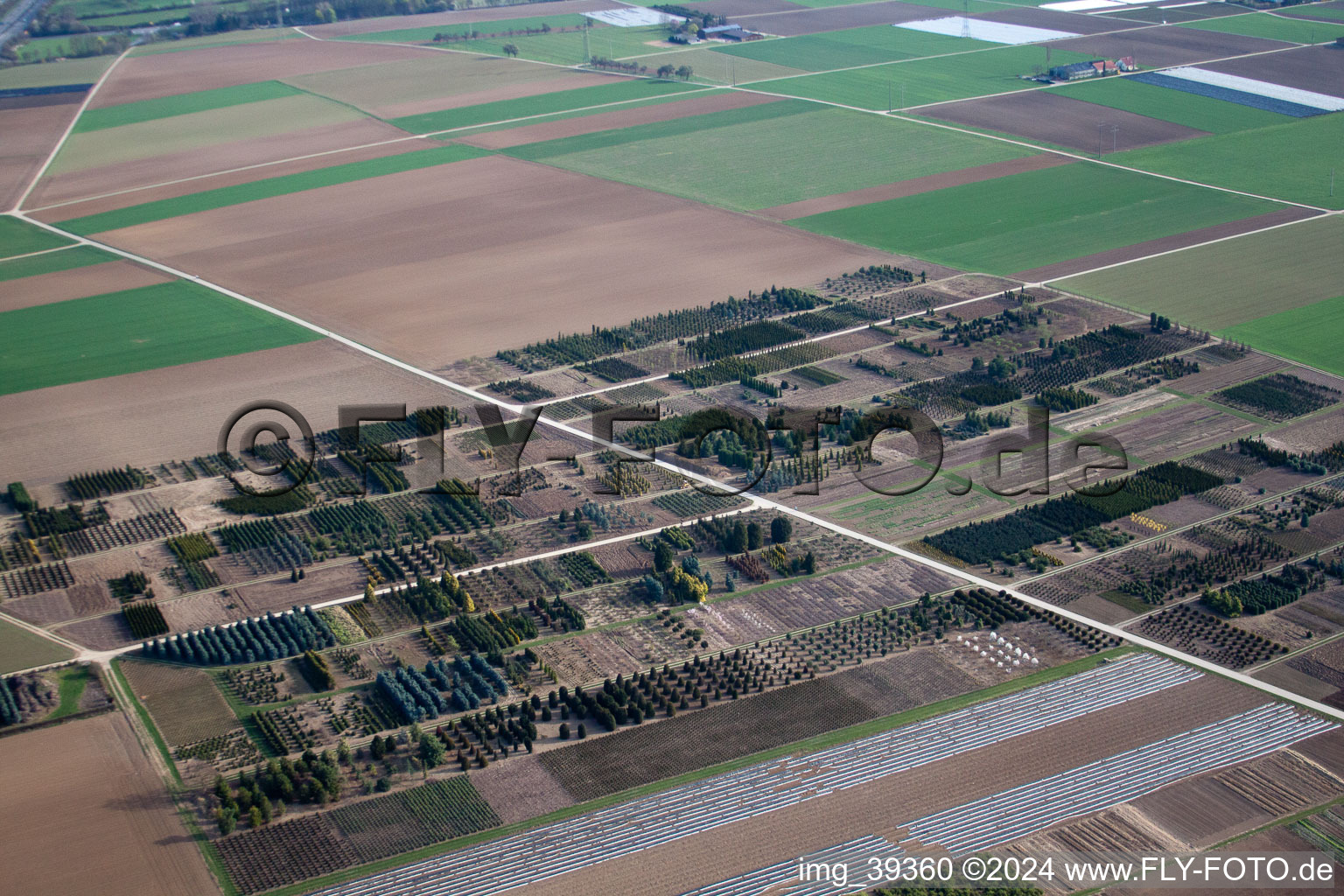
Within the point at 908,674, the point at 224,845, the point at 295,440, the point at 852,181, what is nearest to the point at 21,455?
the point at 295,440

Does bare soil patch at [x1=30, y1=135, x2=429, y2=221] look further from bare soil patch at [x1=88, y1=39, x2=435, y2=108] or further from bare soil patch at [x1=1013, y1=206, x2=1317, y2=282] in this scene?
bare soil patch at [x1=1013, y1=206, x2=1317, y2=282]

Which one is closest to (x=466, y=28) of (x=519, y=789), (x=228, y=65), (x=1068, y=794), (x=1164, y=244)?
(x=228, y=65)

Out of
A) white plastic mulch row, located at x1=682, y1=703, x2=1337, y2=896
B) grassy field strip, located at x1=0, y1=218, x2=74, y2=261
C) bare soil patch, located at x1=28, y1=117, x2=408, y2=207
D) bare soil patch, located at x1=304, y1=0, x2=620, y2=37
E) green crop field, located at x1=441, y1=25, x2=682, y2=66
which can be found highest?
bare soil patch, located at x1=304, y1=0, x2=620, y2=37

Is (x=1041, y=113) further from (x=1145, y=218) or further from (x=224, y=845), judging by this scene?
(x=224, y=845)

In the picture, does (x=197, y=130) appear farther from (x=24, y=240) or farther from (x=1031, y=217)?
(x=1031, y=217)

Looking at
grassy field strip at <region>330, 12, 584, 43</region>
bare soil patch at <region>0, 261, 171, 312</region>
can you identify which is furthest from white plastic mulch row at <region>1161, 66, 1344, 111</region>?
bare soil patch at <region>0, 261, 171, 312</region>
